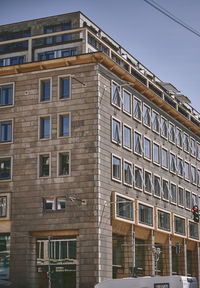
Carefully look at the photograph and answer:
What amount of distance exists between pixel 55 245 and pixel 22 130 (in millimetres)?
11485

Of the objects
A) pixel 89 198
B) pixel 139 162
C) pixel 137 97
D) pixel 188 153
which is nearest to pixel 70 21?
pixel 137 97

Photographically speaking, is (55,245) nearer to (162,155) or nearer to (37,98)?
(37,98)

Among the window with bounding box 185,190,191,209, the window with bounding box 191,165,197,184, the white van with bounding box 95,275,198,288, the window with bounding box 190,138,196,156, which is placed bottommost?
the white van with bounding box 95,275,198,288

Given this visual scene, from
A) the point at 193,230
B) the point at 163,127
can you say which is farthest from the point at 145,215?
the point at 193,230

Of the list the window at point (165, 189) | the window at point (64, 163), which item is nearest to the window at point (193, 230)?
the window at point (165, 189)

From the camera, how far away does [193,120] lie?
291ft

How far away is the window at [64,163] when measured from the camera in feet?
186

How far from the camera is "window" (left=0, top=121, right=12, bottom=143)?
59.8m

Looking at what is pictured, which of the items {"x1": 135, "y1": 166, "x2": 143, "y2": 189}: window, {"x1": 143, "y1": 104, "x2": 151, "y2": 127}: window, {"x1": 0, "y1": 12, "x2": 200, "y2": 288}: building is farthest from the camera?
{"x1": 143, "y1": 104, "x2": 151, "y2": 127}: window

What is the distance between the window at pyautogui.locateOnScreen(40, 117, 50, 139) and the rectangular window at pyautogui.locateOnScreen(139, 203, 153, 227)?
12.7 metres

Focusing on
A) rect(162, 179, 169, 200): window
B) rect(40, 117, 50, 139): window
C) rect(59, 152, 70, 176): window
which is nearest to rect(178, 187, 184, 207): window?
rect(162, 179, 169, 200): window

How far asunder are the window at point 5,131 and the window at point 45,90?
13.4ft

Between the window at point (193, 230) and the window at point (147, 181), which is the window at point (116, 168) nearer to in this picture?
the window at point (147, 181)

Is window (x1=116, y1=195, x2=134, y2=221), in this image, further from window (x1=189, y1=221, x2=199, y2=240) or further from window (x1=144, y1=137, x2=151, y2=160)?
window (x1=189, y1=221, x2=199, y2=240)
